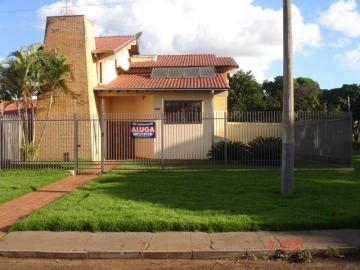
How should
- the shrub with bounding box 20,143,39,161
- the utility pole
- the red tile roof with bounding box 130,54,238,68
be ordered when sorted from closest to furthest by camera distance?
the utility pole → the shrub with bounding box 20,143,39,161 → the red tile roof with bounding box 130,54,238,68

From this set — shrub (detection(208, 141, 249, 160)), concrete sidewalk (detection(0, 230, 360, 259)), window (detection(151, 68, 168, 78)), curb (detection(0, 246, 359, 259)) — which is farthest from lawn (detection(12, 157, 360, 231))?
window (detection(151, 68, 168, 78))

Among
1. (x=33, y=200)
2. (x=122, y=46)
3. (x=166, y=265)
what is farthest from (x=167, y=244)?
(x=122, y=46)

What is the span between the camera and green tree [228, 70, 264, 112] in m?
60.4

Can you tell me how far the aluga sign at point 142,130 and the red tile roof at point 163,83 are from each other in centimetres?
607

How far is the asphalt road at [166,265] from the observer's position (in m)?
7.00

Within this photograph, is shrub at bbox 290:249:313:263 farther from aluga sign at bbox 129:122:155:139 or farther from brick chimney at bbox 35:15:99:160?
brick chimney at bbox 35:15:99:160

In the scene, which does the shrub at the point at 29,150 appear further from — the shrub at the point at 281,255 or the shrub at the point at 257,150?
the shrub at the point at 281,255

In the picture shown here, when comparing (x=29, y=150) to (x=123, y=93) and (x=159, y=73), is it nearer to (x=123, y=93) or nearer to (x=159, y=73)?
(x=123, y=93)

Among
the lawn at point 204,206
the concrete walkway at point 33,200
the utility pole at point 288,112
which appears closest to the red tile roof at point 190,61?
the concrete walkway at point 33,200

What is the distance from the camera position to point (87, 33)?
79.4ft

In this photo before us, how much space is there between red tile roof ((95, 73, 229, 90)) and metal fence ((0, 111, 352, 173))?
4.48 ft

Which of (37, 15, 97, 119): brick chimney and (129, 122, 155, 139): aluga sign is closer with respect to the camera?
(129, 122, 155, 139): aluga sign

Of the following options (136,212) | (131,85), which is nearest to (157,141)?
(131,85)

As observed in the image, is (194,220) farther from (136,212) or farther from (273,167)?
(273,167)
